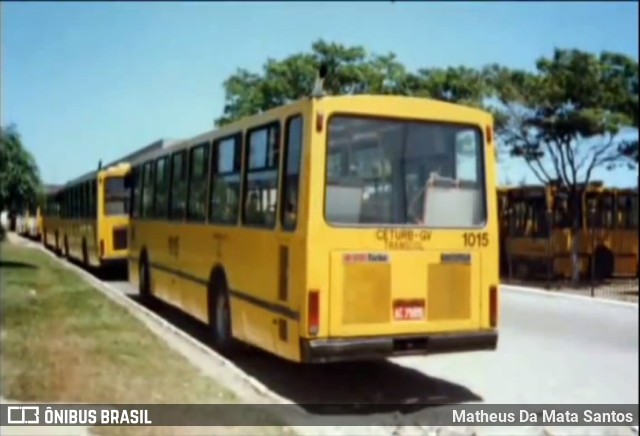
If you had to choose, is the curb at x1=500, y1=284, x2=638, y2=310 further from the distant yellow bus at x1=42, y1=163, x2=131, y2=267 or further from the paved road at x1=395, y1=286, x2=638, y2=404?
the distant yellow bus at x1=42, y1=163, x2=131, y2=267

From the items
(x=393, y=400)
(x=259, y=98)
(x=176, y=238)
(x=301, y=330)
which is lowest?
(x=393, y=400)

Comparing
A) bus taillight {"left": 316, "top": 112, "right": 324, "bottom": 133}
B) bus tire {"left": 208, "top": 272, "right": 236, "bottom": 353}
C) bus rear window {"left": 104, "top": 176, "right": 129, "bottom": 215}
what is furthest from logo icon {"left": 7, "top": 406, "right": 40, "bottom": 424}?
bus rear window {"left": 104, "top": 176, "right": 129, "bottom": 215}

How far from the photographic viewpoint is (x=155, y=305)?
45.0ft

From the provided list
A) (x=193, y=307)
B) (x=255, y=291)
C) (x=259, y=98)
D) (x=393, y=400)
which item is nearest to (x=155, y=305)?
(x=193, y=307)

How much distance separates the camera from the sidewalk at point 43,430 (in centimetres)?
506

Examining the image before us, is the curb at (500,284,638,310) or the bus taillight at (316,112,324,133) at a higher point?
the bus taillight at (316,112,324,133)

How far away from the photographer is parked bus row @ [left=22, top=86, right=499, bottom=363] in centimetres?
722

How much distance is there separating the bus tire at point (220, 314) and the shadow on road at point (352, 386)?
215mm

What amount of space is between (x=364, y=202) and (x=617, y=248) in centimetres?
1654

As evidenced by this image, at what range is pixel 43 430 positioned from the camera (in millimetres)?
5070

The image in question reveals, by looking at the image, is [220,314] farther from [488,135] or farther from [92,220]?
[92,220]

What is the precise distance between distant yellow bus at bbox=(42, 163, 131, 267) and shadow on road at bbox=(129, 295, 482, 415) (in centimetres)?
462

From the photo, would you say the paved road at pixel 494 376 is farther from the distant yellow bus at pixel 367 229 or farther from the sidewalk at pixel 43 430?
the sidewalk at pixel 43 430

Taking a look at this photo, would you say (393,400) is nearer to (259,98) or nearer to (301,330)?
(301,330)
